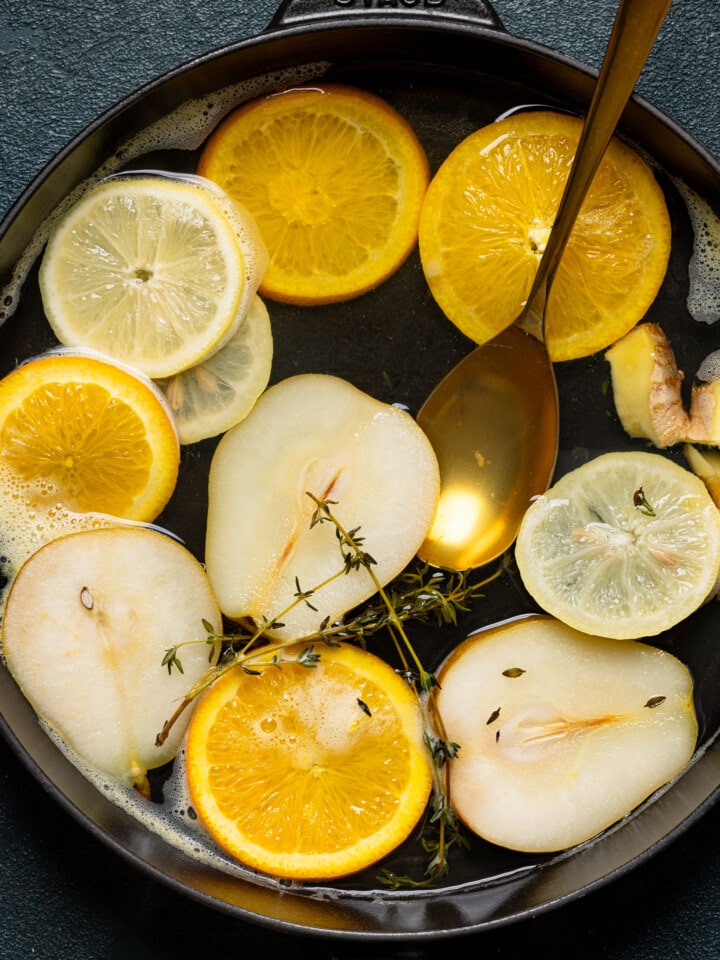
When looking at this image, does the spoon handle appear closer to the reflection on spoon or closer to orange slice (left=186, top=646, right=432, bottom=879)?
the reflection on spoon

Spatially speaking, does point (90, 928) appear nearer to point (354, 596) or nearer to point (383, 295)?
point (354, 596)

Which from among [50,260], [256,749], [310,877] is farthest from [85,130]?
[310,877]

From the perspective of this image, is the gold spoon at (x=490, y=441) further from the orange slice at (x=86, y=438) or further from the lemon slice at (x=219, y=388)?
the orange slice at (x=86, y=438)

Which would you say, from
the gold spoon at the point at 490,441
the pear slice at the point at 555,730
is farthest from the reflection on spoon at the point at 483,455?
the pear slice at the point at 555,730

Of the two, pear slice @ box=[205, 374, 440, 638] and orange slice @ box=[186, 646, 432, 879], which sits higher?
pear slice @ box=[205, 374, 440, 638]

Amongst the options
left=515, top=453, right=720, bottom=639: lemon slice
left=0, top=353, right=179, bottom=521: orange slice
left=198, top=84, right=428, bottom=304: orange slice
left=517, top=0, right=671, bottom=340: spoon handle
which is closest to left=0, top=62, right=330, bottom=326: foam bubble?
left=198, top=84, right=428, bottom=304: orange slice

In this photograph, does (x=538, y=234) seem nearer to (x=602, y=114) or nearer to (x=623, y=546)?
(x=602, y=114)
